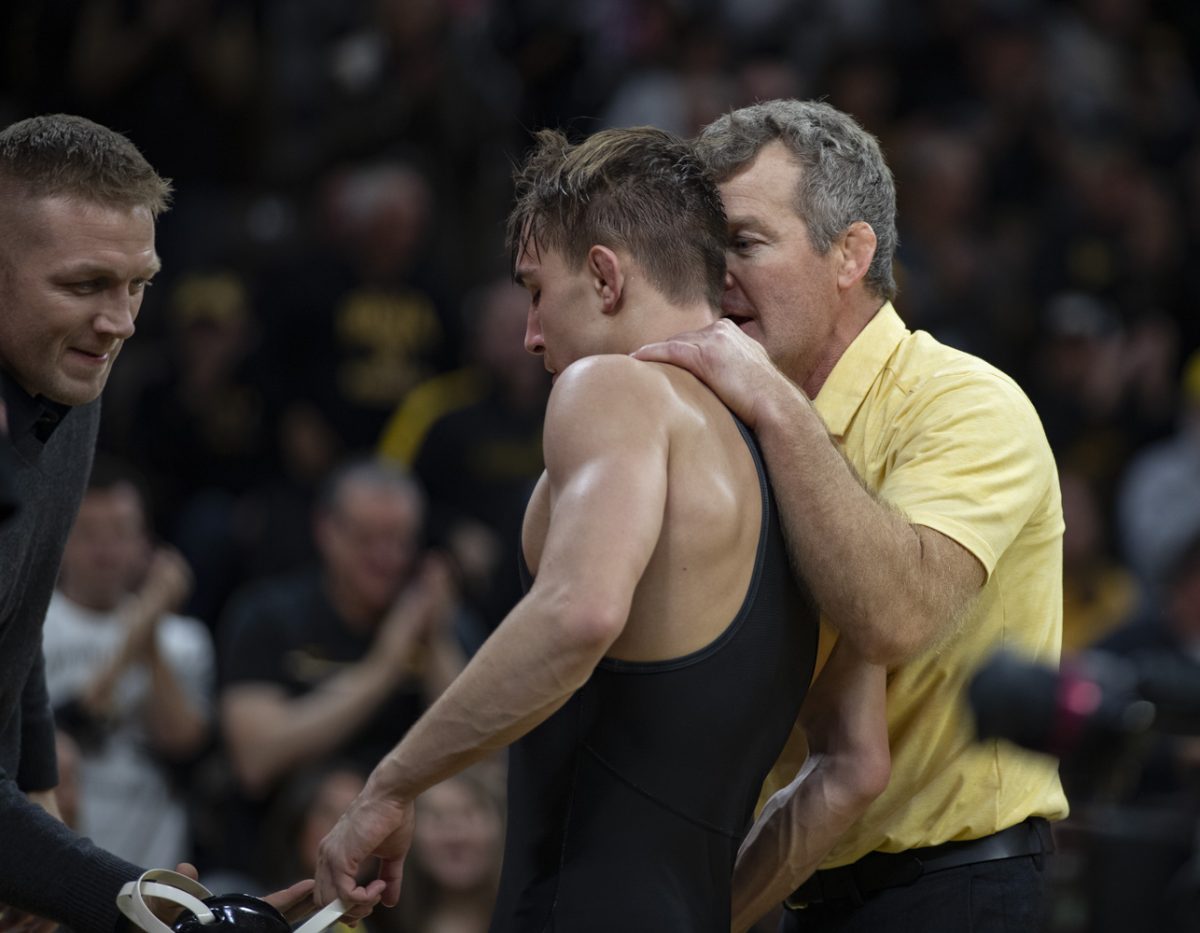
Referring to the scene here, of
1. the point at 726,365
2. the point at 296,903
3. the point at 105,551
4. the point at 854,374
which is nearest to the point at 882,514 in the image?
the point at 726,365

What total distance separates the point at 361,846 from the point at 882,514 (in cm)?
94

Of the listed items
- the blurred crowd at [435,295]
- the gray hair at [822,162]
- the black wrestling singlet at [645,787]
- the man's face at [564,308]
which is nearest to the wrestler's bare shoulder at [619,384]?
the man's face at [564,308]

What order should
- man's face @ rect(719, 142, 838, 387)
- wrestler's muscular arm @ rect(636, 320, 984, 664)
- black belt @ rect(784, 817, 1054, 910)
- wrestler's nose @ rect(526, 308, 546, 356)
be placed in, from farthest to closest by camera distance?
man's face @ rect(719, 142, 838, 387)
black belt @ rect(784, 817, 1054, 910)
wrestler's nose @ rect(526, 308, 546, 356)
wrestler's muscular arm @ rect(636, 320, 984, 664)

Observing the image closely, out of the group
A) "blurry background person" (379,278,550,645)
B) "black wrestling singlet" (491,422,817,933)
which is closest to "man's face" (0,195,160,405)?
"black wrestling singlet" (491,422,817,933)

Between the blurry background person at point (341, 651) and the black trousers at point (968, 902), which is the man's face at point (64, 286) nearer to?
the black trousers at point (968, 902)

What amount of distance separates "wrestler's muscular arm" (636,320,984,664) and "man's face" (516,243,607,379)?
0.11 m

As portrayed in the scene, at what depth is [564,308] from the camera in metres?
2.94

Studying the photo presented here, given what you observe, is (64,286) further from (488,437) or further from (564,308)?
(488,437)

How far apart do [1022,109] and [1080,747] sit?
8.79 m

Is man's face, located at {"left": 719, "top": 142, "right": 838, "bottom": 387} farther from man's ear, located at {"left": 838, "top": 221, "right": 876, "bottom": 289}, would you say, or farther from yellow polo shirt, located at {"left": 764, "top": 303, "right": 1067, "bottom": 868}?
yellow polo shirt, located at {"left": 764, "top": 303, "right": 1067, "bottom": 868}

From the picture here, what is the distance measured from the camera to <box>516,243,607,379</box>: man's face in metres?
2.93

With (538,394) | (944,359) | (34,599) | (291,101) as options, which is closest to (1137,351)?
(538,394)

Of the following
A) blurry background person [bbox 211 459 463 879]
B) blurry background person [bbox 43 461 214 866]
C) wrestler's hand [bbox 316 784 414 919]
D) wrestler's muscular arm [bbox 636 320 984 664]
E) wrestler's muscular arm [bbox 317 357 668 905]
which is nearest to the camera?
wrestler's muscular arm [bbox 317 357 668 905]

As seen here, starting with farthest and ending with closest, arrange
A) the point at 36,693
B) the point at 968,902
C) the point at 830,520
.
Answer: the point at 36,693 < the point at 968,902 < the point at 830,520
